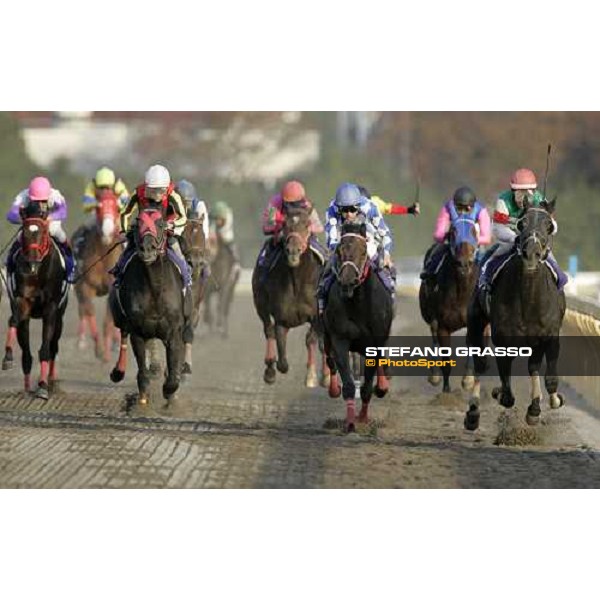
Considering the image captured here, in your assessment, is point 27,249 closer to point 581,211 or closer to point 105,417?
point 105,417

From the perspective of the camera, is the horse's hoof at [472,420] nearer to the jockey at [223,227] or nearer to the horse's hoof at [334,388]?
the horse's hoof at [334,388]

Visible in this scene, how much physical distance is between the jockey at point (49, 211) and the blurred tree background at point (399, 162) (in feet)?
51.6

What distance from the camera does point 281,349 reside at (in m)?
16.1

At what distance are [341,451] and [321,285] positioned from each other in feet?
4.88

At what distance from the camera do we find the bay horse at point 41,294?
15.6m

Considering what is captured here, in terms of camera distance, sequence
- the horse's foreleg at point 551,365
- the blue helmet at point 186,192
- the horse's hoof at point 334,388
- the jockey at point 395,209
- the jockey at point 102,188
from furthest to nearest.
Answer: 1. the jockey at point 102,188
2. the blue helmet at point 186,192
3. the horse's hoof at point 334,388
4. the jockey at point 395,209
5. the horse's foreleg at point 551,365

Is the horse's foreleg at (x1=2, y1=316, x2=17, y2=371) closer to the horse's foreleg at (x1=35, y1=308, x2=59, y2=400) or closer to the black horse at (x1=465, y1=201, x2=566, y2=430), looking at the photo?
the horse's foreleg at (x1=35, y1=308, x2=59, y2=400)

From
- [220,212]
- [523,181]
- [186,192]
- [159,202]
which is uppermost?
[523,181]

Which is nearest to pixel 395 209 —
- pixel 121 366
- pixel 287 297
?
pixel 287 297

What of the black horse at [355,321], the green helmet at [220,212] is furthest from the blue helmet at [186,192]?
the green helmet at [220,212]

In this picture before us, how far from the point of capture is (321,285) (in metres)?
13.9

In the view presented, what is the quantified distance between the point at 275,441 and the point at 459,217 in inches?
130

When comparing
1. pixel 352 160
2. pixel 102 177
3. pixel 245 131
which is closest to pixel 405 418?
pixel 102 177

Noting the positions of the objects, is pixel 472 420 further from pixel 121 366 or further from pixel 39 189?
pixel 39 189
